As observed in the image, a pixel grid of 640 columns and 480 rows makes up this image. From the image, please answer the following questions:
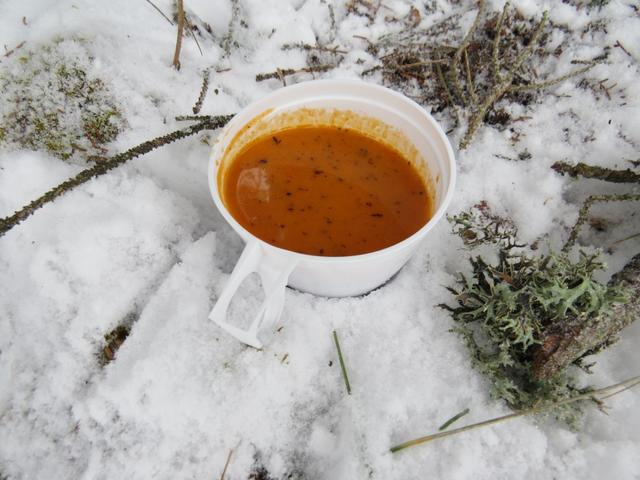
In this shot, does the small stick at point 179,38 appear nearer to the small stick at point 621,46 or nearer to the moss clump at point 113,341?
the moss clump at point 113,341

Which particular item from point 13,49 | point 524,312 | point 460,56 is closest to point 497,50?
point 460,56

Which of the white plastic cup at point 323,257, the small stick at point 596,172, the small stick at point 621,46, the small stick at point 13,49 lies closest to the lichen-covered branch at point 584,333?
the small stick at point 596,172

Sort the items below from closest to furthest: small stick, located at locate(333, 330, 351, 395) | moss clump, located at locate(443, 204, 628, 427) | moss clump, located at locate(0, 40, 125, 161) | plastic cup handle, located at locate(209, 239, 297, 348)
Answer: plastic cup handle, located at locate(209, 239, 297, 348), moss clump, located at locate(443, 204, 628, 427), small stick, located at locate(333, 330, 351, 395), moss clump, located at locate(0, 40, 125, 161)

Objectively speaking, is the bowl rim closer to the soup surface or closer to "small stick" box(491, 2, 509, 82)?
the soup surface

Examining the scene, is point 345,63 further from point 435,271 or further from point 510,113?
point 435,271

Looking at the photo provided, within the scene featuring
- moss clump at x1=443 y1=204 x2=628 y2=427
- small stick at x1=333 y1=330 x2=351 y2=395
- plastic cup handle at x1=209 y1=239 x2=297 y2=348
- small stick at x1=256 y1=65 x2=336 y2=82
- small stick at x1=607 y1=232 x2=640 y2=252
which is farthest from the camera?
small stick at x1=256 y1=65 x2=336 y2=82

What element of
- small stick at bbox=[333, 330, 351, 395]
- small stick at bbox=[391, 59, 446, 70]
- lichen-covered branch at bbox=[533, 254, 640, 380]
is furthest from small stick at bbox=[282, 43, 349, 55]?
lichen-covered branch at bbox=[533, 254, 640, 380]

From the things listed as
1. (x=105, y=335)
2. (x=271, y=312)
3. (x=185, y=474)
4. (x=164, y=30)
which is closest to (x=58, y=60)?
(x=164, y=30)
